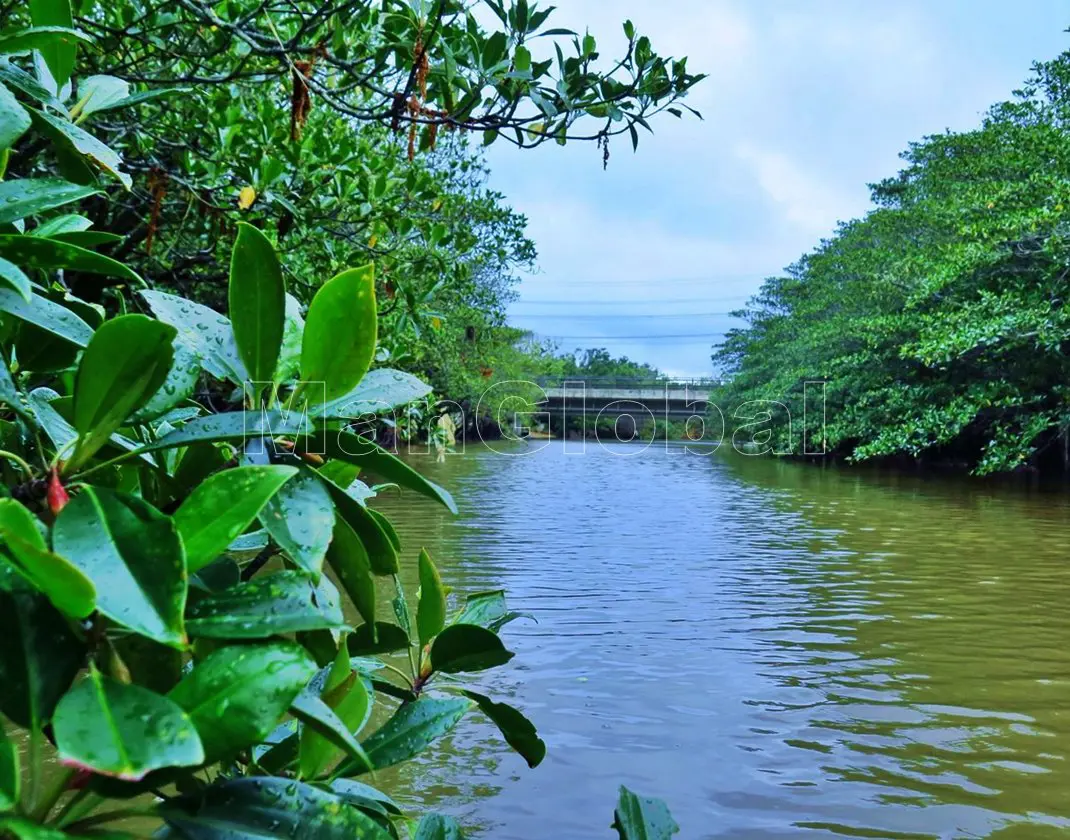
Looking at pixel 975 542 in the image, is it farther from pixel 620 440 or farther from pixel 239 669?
pixel 620 440

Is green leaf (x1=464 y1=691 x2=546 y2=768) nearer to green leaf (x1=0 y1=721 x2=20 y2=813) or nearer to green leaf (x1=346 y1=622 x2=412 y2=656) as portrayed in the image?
green leaf (x1=346 y1=622 x2=412 y2=656)

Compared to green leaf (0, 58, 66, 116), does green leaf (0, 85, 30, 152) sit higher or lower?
lower

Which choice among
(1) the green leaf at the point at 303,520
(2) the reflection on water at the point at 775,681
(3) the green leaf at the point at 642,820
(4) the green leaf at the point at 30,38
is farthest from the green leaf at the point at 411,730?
(2) the reflection on water at the point at 775,681

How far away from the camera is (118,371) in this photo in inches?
21.7

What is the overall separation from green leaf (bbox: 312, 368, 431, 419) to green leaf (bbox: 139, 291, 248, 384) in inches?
2.9

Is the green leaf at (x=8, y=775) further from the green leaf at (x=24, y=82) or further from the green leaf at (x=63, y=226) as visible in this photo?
the green leaf at (x=24, y=82)

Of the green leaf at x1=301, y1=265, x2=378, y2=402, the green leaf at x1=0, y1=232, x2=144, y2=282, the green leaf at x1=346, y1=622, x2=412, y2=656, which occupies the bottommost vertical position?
the green leaf at x1=346, y1=622, x2=412, y2=656

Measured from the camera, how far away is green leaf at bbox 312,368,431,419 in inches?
26.1

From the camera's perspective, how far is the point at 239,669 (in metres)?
0.50

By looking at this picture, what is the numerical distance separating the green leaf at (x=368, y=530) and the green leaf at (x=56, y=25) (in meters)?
0.49

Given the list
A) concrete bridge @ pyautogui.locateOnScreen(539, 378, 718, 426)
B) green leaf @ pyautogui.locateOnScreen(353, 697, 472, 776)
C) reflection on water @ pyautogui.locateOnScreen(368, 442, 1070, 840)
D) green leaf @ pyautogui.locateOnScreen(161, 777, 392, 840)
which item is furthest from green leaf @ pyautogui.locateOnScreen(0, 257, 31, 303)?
concrete bridge @ pyautogui.locateOnScreen(539, 378, 718, 426)

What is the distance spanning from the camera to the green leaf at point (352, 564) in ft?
2.22

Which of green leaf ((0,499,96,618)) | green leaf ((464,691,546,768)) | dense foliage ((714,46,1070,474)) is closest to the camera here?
green leaf ((0,499,96,618))

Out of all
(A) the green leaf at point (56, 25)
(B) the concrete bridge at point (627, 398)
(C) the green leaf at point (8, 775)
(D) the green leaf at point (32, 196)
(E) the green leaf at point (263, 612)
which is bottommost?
(C) the green leaf at point (8, 775)
